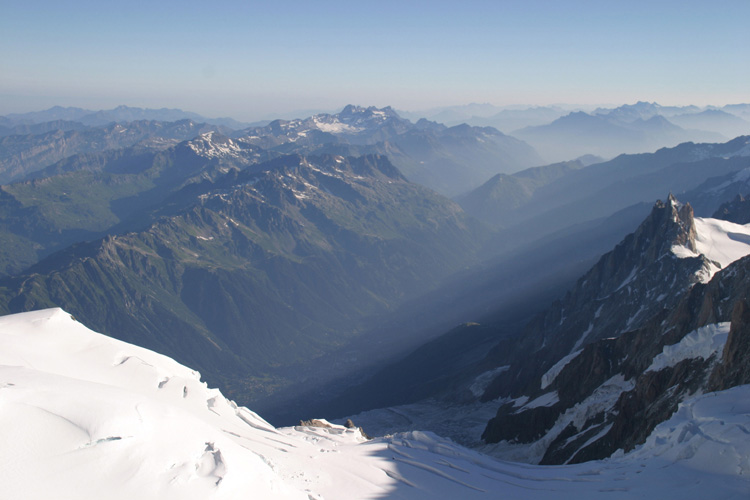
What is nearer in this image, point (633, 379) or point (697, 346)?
point (697, 346)

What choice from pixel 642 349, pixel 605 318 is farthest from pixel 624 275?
pixel 642 349

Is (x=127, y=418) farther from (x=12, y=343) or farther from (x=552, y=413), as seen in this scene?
(x=552, y=413)

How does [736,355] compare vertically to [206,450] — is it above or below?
above

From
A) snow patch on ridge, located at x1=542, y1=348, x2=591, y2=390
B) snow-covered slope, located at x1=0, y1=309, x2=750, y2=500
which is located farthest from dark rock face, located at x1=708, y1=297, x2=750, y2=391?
snow patch on ridge, located at x1=542, y1=348, x2=591, y2=390

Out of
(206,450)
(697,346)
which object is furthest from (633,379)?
(206,450)

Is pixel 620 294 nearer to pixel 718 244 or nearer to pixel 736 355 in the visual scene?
pixel 718 244
